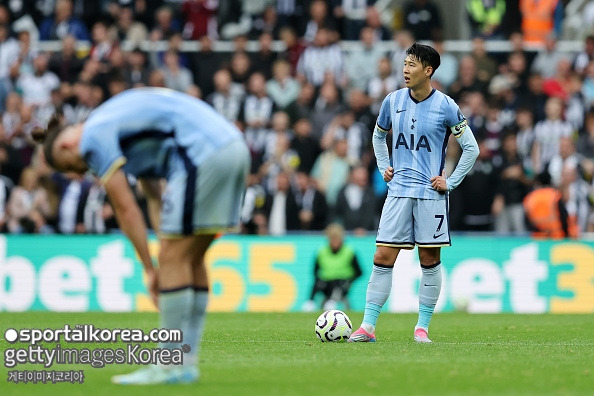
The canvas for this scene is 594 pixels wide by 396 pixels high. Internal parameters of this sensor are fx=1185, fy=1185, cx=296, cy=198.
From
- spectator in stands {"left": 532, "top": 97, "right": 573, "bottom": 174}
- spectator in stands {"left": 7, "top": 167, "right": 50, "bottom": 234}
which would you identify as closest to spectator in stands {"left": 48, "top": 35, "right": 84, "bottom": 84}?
spectator in stands {"left": 7, "top": 167, "right": 50, "bottom": 234}

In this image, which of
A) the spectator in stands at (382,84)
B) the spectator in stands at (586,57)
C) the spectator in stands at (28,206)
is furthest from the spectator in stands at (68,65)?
the spectator in stands at (586,57)

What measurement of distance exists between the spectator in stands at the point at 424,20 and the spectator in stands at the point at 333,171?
3.87 m

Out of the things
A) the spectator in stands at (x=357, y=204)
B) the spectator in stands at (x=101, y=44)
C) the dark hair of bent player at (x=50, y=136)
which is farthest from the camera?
the spectator in stands at (x=101, y=44)

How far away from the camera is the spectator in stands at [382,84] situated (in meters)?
23.2

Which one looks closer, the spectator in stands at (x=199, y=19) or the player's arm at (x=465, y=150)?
the player's arm at (x=465, y=150)

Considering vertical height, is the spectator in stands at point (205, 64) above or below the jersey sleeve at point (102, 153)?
above

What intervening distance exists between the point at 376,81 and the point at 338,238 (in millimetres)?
4833

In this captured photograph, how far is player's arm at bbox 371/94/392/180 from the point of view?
40.4ft

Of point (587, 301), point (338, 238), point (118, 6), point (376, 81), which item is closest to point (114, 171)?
point (338, 238)

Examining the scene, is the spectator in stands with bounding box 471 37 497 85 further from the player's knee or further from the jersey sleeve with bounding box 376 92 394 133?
the player's knee

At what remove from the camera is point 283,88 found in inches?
943

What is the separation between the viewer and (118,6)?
2644cm

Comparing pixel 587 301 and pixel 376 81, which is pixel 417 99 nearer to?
pixel 587 301

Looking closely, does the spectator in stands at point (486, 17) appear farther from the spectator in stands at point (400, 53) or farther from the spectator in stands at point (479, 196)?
the spectator in stands at point (479, 196)
